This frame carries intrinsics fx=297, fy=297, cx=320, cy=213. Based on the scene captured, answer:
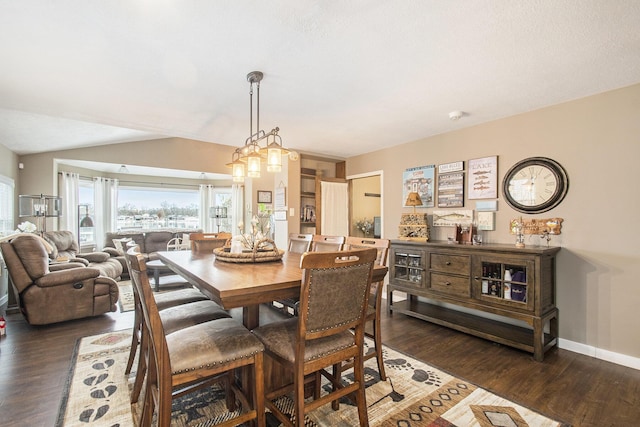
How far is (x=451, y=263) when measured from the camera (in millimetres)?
3115

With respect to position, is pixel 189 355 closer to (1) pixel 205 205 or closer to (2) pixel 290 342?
(2) pixel 290 342

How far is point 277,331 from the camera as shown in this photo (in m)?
1.62

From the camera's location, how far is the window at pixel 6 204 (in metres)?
4.26

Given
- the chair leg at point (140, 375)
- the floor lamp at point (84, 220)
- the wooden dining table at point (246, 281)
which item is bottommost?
the chair leg at point (140, 375)

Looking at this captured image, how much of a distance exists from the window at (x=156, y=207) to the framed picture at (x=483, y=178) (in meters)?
6.97

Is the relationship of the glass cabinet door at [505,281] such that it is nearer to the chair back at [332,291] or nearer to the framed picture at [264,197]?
the chair back at [332,291]

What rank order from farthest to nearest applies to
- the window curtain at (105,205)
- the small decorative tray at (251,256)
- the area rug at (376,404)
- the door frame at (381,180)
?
the window curtain at (105,205) < the door frame at (381,180) < the small decorative tray at (251,256) < the area rug at (376,404)

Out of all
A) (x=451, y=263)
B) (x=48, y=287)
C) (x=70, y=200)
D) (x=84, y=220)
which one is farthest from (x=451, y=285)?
(x=70, y=200)

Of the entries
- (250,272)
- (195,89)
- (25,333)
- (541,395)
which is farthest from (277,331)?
(25,333)

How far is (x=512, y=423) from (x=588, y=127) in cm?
254

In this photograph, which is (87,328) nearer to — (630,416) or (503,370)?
(503,370)

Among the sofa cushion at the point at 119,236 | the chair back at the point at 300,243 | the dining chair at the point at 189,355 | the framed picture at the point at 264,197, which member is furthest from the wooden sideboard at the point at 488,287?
the sofa cushion at the point at 119,236

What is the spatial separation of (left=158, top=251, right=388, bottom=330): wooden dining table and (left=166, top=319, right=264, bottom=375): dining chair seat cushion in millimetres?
172

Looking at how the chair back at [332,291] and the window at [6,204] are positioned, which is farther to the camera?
the window at [6,204]
